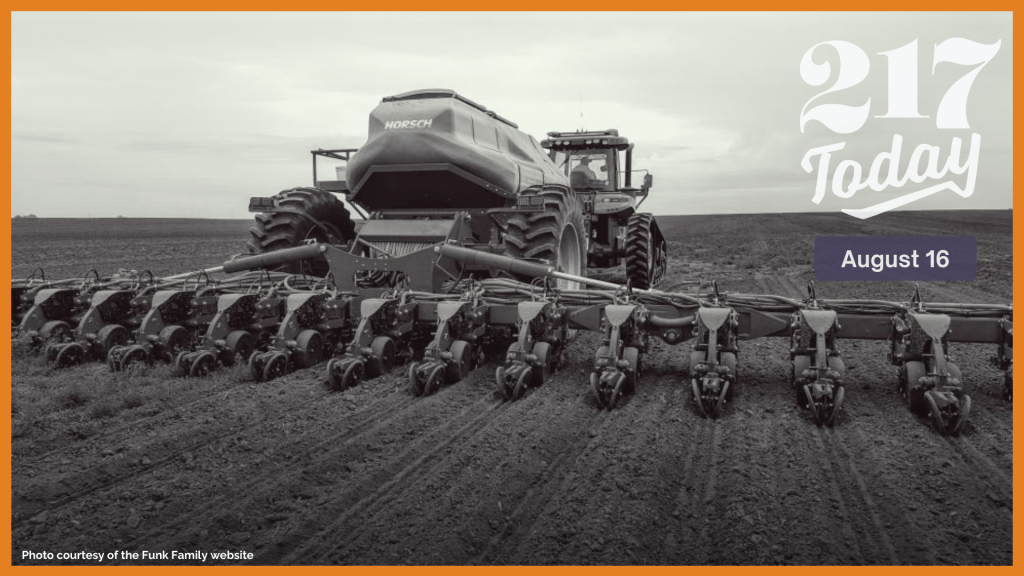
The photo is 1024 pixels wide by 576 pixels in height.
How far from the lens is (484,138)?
8.04 m

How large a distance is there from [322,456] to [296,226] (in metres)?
4.75

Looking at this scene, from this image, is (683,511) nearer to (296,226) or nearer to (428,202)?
(428,202)

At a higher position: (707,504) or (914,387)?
(914,387)

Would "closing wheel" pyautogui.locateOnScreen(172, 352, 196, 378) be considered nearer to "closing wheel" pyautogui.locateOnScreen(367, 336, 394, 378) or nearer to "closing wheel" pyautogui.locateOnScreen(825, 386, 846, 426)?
"closing wheel" pyautogui.locateOnScreen(367, 336, 394, 378)

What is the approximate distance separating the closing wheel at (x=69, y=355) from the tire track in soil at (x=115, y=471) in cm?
222

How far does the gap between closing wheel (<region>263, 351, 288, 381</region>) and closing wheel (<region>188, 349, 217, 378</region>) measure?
0.54m

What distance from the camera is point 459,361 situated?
541 cm

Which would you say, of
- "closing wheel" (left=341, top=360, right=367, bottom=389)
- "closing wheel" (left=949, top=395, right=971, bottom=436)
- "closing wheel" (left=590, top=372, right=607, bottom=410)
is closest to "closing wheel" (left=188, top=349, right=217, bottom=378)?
"closing wheel" (left=341, top=360, right=367, bottom=389)

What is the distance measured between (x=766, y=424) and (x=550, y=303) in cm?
179

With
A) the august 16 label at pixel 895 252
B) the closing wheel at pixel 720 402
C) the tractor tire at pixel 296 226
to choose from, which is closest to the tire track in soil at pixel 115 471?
the closing wheel at pixel 720 402

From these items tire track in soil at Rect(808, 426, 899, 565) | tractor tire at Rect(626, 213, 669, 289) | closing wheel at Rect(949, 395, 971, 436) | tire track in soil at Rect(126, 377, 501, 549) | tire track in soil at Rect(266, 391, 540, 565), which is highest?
tractor tire at Rect(626, 213, 669, 289)

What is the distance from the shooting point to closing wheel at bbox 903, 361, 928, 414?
4566 mm

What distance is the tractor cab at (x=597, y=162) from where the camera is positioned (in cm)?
1216

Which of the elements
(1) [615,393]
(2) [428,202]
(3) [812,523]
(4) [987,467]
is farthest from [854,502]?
(2) [428,202]
